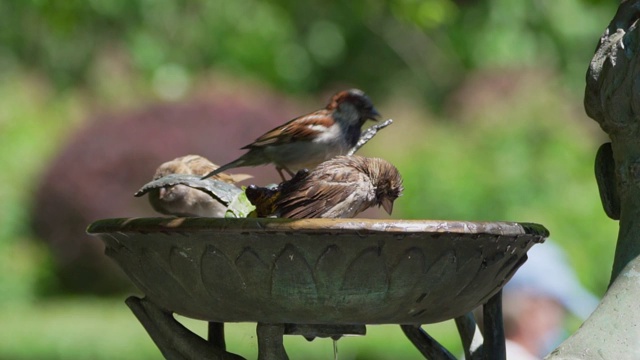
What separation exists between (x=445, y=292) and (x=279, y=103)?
32.5 feet

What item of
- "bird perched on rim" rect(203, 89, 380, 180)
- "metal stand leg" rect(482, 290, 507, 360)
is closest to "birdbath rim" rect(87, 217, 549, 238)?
"metal stand leg" rect(482, 290, 507, 360)

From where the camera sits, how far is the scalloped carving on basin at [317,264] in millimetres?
2621

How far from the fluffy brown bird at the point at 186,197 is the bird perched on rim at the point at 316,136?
160 millimetres

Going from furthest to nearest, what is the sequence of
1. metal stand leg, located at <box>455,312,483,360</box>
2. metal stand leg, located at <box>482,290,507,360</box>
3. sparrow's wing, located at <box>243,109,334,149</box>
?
sparrow's wing, located at <box>243,109,334,149</box> < metal stand leg, located at <box>455,312,483,360</box> < metal stand leg, located at <box>482,290,507,360</box>

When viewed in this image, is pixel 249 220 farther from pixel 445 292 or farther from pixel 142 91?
pixel 142 91

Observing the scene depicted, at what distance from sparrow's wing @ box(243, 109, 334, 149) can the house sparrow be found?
94 centimetres

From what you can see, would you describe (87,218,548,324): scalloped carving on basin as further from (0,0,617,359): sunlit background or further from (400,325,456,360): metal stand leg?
(0,0,617,359): sunlit background

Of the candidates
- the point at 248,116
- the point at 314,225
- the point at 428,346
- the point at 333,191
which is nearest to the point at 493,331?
the point at 428,346

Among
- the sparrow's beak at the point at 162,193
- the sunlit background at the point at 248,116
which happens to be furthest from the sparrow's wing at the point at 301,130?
the sunlit background at the point at 248,116

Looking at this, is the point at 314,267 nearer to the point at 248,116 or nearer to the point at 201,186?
the point at 201,186

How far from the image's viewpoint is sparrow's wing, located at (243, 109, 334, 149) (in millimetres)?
3982

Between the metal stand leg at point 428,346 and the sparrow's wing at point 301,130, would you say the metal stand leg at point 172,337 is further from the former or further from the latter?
the sparrow's wing at point 301,130

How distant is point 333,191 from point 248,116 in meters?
8.74

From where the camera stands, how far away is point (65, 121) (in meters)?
14.0
